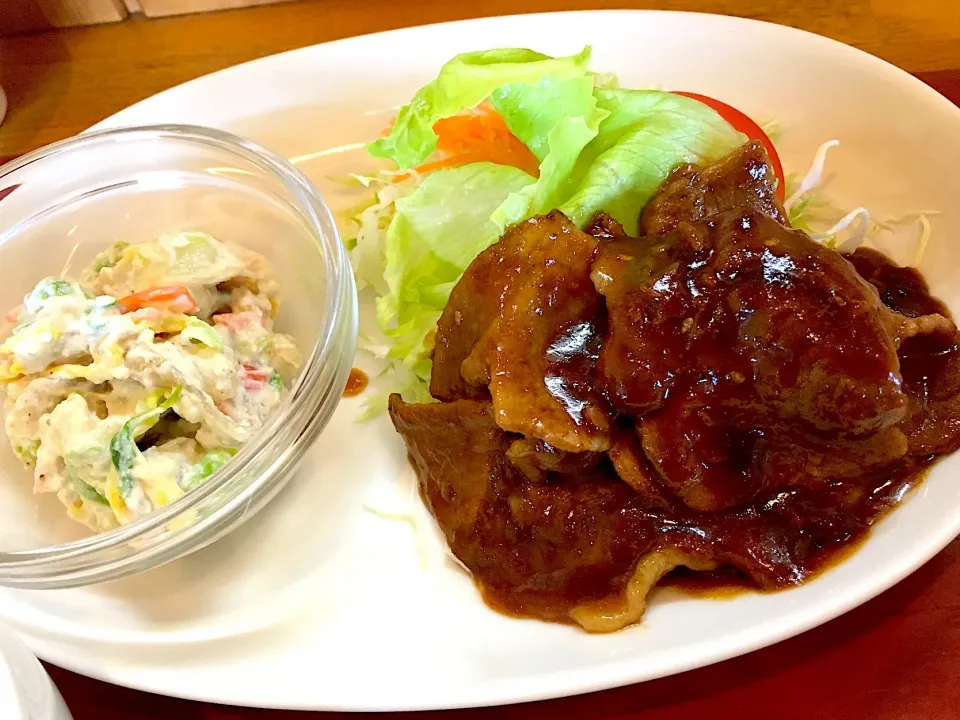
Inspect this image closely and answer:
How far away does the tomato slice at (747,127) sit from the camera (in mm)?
2463

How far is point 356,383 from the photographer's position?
8.07 ft

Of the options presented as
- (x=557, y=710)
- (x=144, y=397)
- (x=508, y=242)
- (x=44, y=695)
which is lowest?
(x=557, y=710)

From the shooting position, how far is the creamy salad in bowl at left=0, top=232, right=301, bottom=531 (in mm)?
1850

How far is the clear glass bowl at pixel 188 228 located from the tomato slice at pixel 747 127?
1.40 m

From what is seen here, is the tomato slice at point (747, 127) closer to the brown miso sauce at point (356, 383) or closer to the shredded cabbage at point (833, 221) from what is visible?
the shredded cabbage at point (833, 221)

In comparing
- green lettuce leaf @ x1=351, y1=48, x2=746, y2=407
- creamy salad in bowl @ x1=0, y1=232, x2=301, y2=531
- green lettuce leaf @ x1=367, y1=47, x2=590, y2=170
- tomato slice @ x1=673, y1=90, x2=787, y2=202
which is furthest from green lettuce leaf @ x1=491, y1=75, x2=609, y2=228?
creamy salad in bowl @ x1=0, y1=232, x2=301, y2=531

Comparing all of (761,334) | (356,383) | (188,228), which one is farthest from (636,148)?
(188,228)

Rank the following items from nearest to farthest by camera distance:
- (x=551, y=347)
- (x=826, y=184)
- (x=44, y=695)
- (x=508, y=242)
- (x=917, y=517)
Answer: (x=44, y=695), (x=917, y=517), (x=551, y=347), (x=508, y=242), (x=826, y=184)

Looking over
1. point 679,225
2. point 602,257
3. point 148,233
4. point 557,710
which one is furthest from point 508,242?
point 148,233

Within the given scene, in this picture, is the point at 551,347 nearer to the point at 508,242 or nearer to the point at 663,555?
the point at 508,242

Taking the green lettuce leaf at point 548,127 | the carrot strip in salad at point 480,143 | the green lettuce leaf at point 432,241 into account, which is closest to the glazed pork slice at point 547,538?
the green lettuce leaf at point 432,241

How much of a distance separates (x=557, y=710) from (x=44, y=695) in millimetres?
1167

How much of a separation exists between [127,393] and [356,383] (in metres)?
0.74

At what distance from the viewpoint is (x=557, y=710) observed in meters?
1.82
